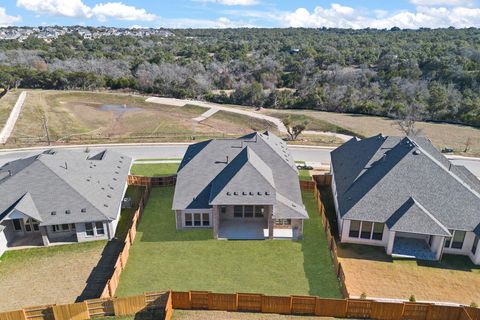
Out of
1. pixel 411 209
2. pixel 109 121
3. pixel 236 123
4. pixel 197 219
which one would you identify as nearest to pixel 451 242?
pixel 411 209

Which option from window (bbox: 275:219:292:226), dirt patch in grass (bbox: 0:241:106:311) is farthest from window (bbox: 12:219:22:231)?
window (bbox: 275:219:292:226)

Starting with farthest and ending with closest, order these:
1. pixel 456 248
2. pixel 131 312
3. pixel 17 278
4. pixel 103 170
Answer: pixel 103 170, pixel 456 248, pixel 17 278, pixel 131 312

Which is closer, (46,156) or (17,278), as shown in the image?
(17,278)

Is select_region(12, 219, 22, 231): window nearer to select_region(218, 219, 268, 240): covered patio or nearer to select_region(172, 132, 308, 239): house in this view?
select_region(172, 132, 308, 239): house

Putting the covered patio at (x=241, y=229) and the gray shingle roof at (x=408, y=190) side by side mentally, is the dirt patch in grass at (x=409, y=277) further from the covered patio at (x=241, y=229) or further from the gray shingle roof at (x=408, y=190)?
the covered patio at (x=241, y=229)

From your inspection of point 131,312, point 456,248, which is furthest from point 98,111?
point 456,248

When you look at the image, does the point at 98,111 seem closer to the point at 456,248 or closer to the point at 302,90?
the point at 302,90
